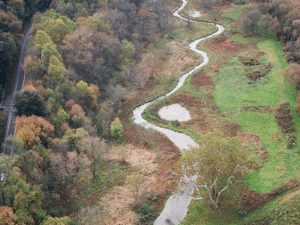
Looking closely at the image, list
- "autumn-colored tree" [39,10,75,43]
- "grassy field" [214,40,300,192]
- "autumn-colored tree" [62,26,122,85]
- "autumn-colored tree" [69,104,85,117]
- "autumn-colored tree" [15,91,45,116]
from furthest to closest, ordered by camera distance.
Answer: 1. "autumn-colored tree" [39,10,75,43]
2. "autumn-colored tree" [62,26,122,85]
3. "autumn-colored tree" [69,104,85,117]
4. "autumn-colored tree" [15,91,45,116]
5. "grassy field" [214,40,300,192]

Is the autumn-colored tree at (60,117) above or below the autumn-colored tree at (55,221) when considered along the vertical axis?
above

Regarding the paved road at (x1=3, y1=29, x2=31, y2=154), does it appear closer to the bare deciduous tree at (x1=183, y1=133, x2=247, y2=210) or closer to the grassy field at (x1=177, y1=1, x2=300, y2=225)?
the bare deciduous tree at (x1=183, y1=133, x2=247, y2=210)

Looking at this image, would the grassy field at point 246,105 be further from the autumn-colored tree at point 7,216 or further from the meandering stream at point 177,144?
the autumn-colored tree at point 7,216

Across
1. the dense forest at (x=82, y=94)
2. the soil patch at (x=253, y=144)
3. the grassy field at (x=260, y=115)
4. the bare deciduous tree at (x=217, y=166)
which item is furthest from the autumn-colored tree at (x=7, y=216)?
the soil patch at (x=253, y=144)

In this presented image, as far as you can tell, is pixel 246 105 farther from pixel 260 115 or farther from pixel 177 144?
pixel 177 144

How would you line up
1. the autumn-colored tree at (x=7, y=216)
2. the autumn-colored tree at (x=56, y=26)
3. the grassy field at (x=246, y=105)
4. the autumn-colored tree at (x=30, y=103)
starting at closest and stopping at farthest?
the autumn-colored tree at (x=7, y=216), the grassy field at (x=246, y=105), the autumn-colored tree at (x=30, y=103), the autumn-colored tree at (x=56, y=26)

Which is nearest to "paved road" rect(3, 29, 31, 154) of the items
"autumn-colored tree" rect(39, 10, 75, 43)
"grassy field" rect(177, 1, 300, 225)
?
"autumn-colored tree" rect(39, 10, 75, 43)
